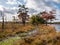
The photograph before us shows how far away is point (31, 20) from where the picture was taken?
46469 mm

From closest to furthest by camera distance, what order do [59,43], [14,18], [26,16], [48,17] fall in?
[59,43], [48,17], [26,16], [14,18]

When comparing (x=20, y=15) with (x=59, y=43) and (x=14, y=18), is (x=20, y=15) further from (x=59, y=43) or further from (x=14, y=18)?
(x=59, y=43)

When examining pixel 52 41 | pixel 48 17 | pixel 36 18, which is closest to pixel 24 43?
pixel 52 41

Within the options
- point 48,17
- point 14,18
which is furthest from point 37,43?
point 14,18

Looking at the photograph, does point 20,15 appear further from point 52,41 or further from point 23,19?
point 52,41

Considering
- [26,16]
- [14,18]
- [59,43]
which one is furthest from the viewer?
[14,18]

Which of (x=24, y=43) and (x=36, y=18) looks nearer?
(x=24, y=43)

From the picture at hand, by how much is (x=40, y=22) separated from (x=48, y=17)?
18.1ft

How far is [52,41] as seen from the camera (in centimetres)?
1285

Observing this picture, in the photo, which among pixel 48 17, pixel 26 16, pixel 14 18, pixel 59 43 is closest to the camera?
pixel 59 43

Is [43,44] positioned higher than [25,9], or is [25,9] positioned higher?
[25,9]

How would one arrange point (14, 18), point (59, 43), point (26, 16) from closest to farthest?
point (59, 43) → point (26, 16) → point (14, 18)

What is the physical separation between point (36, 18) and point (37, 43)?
33013 millimetres

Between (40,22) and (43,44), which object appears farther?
(40,22)
